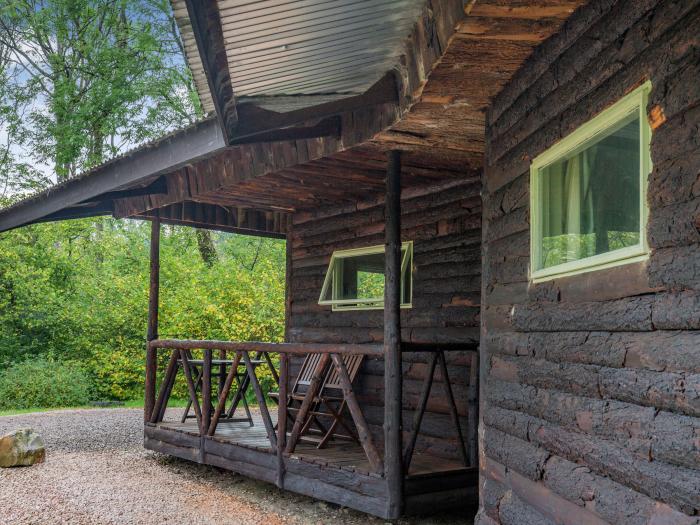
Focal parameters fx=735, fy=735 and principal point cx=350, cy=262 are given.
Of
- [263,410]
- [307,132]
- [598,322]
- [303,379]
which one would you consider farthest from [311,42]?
[303,379]

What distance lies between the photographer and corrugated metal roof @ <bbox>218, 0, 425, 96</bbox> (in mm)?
3621

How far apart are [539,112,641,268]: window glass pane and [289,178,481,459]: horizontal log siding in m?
2.45

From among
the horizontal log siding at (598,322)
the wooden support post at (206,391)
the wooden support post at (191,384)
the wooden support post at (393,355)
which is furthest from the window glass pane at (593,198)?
the wooden support post at (191,384)

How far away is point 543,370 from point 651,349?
98 cm

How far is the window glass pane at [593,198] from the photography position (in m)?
3.05

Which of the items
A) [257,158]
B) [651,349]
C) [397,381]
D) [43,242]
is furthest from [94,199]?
[43,242]

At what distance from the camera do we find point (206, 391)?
726cm

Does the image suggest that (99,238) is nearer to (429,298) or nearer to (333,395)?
(333,395)

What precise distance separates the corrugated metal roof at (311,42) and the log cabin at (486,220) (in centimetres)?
2

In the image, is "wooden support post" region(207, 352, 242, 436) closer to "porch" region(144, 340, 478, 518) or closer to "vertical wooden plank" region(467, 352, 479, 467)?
"porch" region(144, 340, 478, 518)

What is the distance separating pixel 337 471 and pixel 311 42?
3300 millimetres

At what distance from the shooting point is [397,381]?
17.6 feet

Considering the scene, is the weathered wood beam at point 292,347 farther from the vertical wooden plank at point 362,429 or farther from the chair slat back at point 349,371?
the chair slat back at point 349,371

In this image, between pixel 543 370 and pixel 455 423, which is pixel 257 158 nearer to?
pixel 455 423
